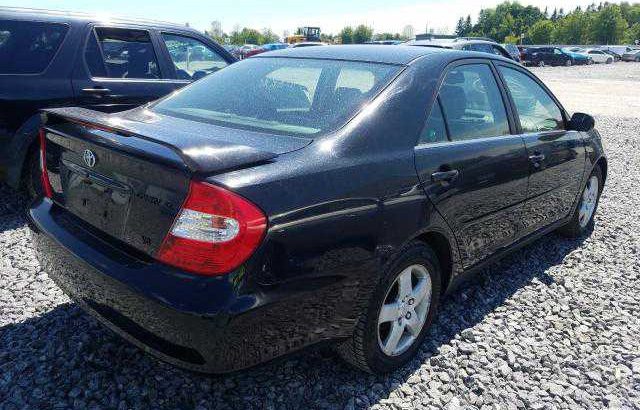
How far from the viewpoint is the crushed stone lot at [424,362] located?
234 centimetres

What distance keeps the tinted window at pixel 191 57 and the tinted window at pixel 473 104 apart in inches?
119

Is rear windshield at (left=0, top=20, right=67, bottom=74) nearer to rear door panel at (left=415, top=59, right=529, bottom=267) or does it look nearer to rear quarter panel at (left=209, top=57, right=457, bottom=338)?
rear quarter panel at (left=209, top=57, right=457, bottom=338)

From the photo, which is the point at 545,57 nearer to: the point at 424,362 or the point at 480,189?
the point at 480,189

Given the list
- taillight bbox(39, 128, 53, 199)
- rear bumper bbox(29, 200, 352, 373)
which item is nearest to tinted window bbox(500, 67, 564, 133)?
rear bumper bbox(29, 200, 352, 373)

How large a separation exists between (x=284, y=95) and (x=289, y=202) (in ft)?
3.17

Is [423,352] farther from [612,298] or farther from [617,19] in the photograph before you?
[617,19]

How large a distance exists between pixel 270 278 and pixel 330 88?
46.9 inches

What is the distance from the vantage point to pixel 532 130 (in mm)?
3551

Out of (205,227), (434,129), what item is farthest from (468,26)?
(205,227)

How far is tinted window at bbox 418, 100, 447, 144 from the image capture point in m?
2.57

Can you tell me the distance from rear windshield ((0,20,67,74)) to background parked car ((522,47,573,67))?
43.5 meters

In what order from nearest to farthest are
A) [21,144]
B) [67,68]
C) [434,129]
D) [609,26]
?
[434,129] → [21,144] → [67,68] → [609,26]

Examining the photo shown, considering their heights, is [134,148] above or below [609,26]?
below

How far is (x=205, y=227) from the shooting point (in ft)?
6.01
